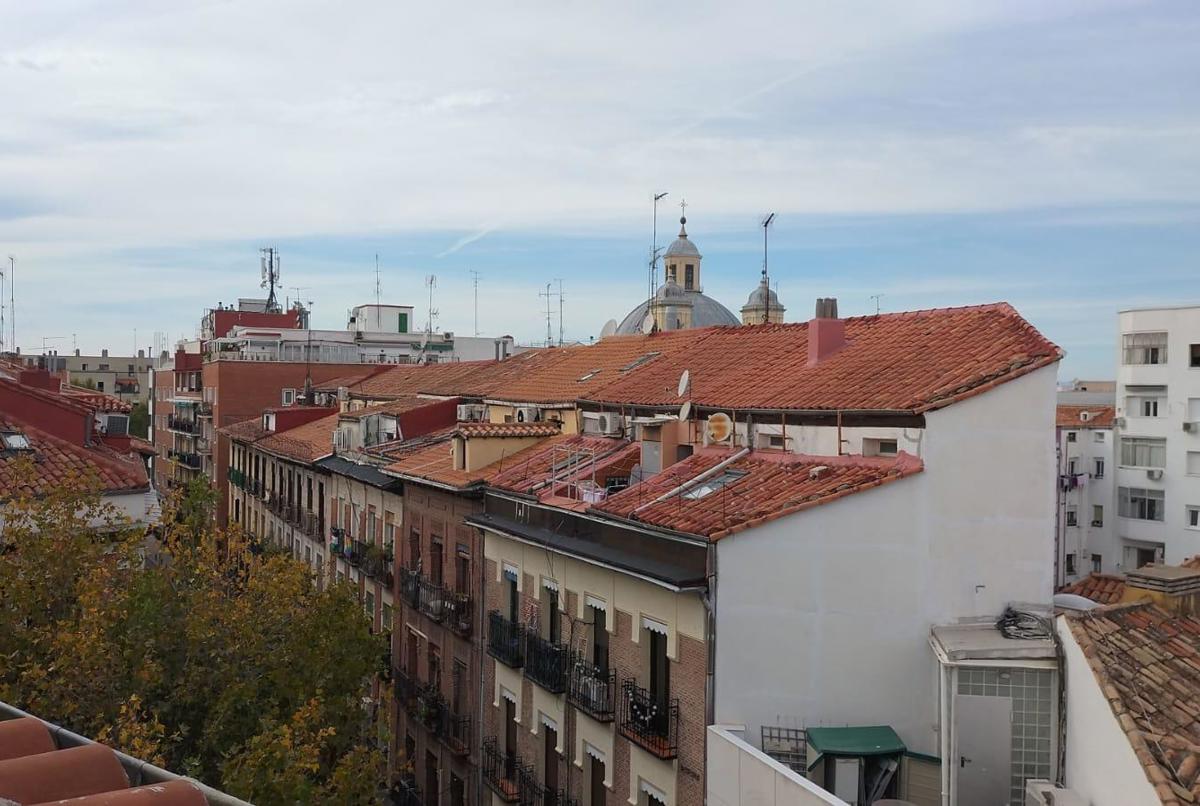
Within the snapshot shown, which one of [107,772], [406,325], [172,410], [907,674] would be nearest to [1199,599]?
[907,674]

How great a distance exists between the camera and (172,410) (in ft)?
256

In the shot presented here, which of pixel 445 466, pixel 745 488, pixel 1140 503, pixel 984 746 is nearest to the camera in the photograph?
pixel 984 746

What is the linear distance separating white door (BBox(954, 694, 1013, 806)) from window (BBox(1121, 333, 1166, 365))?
39063 mm

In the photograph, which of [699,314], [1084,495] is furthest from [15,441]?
[699,314]

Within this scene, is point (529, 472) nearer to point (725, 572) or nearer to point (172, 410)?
point (725, 572)

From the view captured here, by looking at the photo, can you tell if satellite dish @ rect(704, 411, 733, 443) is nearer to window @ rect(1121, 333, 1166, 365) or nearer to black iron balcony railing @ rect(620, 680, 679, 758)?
black iron balcony railing @ rect(620, 680, 679, 758)

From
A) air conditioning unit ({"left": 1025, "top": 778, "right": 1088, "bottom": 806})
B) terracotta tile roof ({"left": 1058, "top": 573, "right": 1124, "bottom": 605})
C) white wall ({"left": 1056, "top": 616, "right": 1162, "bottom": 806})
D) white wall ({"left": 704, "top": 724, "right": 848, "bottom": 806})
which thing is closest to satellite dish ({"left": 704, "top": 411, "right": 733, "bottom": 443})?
white wall ({"left": 704, "top": 724, "right": 848, "bottom": 806})

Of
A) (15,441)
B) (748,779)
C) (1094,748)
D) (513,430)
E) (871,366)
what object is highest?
(871,366)

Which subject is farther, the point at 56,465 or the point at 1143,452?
the point at 1143,452

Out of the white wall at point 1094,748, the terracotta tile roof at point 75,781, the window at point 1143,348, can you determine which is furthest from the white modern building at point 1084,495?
the terracotta tile roof at point 75,781

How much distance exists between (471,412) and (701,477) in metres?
15.6

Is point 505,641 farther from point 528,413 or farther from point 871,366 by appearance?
point 871,366

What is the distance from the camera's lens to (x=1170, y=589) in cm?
1611

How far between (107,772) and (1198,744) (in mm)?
10923
